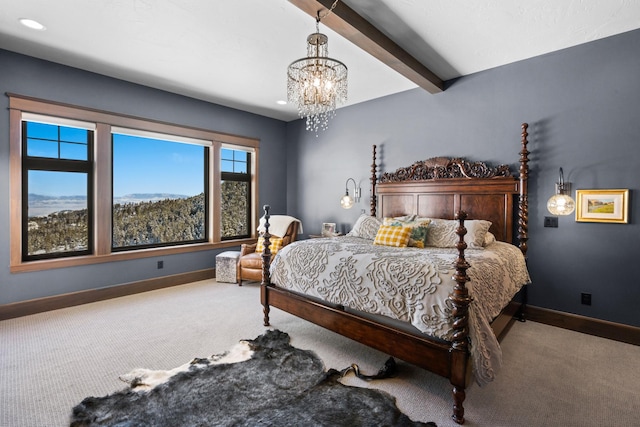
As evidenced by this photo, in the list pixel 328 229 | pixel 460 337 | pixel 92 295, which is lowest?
pixel 92 295

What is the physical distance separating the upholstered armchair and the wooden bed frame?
1.31m

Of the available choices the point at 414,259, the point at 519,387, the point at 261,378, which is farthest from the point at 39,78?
the point at 519,387

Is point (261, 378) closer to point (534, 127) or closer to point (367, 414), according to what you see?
point (367, 414)

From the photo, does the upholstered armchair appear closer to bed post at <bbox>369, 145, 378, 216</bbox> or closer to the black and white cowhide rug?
bed post at <bbox>369, 145, 378, 216</bbox>

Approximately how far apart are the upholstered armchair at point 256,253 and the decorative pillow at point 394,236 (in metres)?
1.94

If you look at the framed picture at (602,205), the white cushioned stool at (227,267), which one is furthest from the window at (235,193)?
the framed picture at (602,205)

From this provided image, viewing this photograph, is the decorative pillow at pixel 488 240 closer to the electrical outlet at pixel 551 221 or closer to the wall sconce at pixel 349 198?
the electrical outlet at pixel 551 221

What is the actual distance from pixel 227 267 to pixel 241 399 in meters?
2.94

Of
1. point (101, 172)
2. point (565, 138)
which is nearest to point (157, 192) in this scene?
point (101, 172)

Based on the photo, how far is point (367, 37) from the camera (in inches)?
106

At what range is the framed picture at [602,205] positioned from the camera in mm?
2924

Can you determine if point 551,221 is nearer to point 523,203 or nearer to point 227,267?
point 523,203

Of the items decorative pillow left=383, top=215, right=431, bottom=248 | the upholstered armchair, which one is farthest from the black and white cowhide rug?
the upholstered armchair

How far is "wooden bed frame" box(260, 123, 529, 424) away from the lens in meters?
1.86
